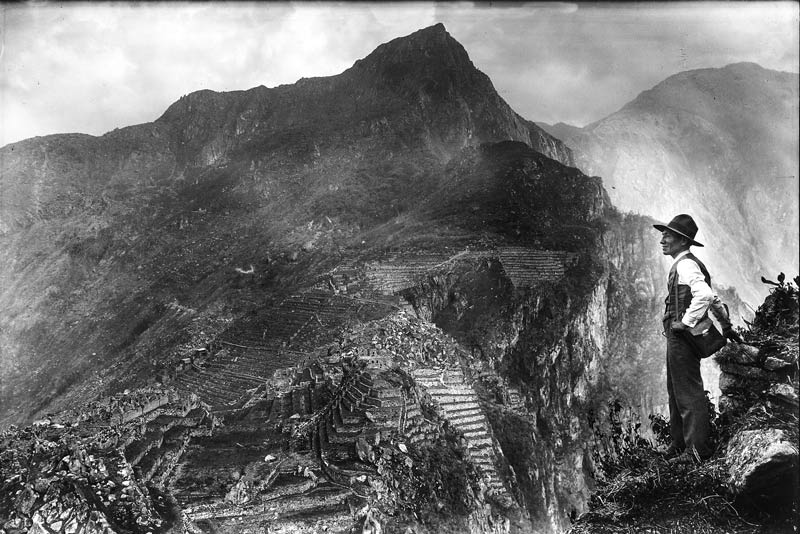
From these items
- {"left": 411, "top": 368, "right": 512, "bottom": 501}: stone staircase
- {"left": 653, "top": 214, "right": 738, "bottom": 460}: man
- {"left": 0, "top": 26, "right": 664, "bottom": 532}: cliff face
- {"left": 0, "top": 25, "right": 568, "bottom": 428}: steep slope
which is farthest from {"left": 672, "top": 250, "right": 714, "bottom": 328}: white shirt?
{"left": 0, "top": 25, "right": 568, "bottom": 428}: steep slope

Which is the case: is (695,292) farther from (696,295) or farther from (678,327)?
(678,327)

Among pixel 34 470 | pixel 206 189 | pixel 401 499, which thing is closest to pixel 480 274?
pixel 401 499

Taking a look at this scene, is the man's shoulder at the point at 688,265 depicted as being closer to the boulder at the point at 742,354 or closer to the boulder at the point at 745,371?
the boulder at the point at 742,354

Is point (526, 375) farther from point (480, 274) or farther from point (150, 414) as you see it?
point (150, 414)

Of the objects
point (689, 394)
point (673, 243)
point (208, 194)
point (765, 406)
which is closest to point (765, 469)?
point (765, 406)

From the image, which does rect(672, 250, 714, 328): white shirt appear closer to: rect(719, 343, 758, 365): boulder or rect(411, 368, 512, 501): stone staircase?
rect(719, 343, 758, 365): boulder
